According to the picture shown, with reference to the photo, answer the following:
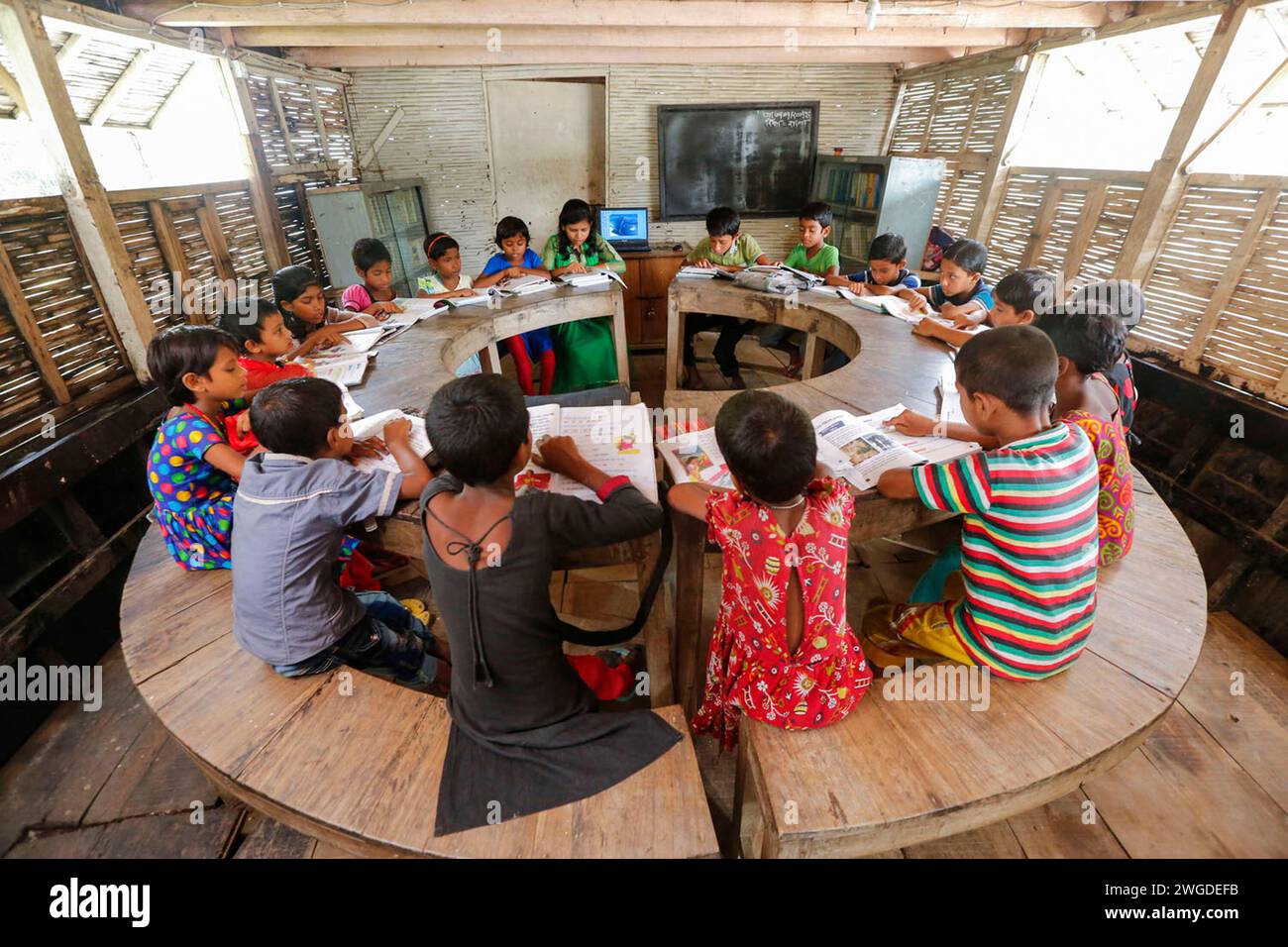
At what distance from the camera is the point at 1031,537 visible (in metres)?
1.29

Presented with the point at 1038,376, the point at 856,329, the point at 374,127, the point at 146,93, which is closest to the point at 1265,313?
the point at 856,329

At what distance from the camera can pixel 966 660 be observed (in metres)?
1.46

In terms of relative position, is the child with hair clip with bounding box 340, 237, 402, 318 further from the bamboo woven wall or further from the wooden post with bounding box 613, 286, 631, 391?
the bamboo woven wall

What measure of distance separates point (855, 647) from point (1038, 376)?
2.50 feet

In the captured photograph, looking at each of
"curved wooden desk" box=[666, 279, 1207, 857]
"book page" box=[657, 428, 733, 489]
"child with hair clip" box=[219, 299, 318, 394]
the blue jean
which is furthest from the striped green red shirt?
"child with hair clip" box=[219, 299, 318, 394]

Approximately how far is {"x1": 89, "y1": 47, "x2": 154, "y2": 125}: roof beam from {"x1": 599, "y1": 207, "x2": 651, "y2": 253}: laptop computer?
10.8 ft

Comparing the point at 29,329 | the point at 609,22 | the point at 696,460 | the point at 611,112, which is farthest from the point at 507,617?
the point at 611,112

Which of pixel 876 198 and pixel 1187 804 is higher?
pixel 876 198

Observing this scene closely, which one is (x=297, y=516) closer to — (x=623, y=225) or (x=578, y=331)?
(x=578, y=331)

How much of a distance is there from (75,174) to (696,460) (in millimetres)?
3098

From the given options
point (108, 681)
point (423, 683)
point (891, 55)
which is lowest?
point (108, 681)

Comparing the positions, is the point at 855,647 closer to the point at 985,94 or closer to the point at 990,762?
the point at 990,762

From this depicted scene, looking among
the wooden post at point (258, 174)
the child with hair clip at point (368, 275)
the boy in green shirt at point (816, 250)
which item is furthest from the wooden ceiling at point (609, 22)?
the child with hair clip at point (368, 275)
